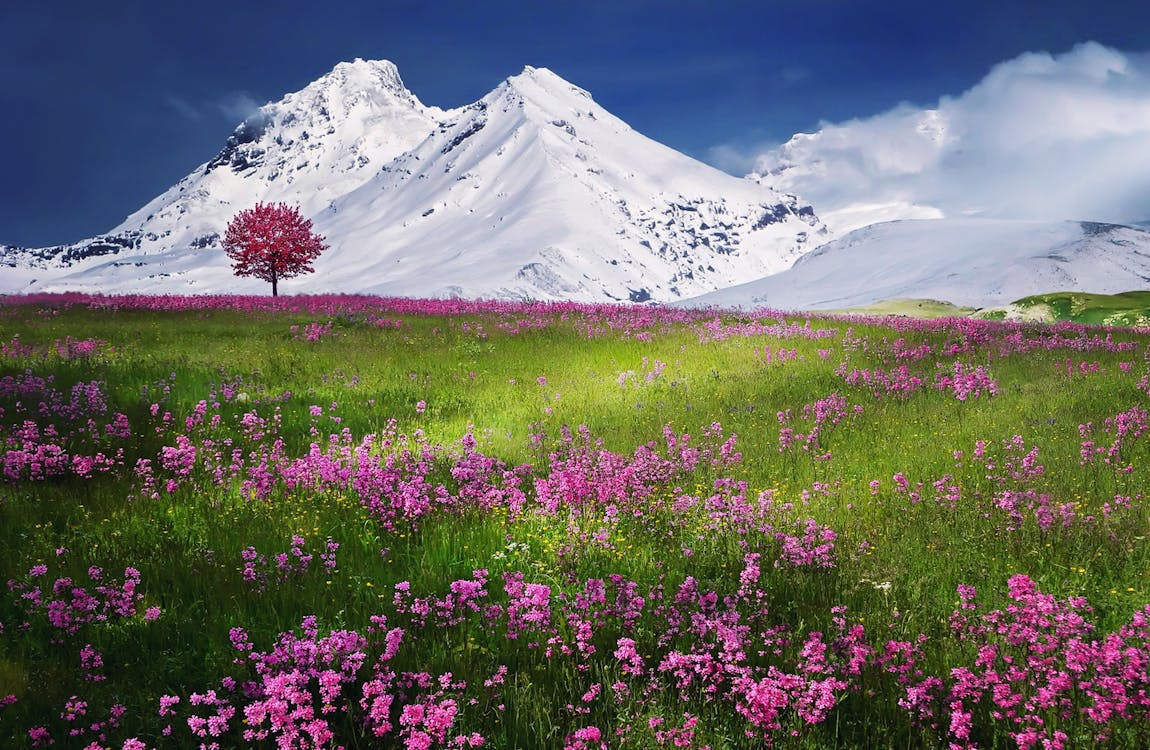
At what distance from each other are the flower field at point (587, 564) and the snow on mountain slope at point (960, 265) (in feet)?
91.4

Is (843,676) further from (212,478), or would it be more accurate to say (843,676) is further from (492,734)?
(212,478)

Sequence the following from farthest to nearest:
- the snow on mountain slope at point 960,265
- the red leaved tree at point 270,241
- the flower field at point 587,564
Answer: the snow on mountain slope at point 960,265
the red leaved tree at point 270,241
the flower field at point 587,564

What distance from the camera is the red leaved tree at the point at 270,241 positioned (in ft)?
134

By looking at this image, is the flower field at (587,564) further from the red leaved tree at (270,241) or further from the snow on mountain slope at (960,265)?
the red leaved tree at (270,241)

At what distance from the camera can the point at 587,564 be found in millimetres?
4832

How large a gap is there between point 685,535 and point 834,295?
236 feet

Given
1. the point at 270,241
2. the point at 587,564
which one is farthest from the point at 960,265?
the point at 587,564

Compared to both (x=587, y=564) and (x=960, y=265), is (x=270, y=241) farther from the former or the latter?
(x=960, y=265)

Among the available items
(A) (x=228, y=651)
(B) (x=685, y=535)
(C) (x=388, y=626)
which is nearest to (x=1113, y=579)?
(B) (x=685, y=535)

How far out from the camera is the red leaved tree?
4088cm

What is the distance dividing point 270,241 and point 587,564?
1642 inches

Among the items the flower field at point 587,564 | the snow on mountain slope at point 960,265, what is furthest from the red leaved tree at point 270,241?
the flower field at point 587,564

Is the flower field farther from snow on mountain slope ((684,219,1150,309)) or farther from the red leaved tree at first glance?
the red leaved tree

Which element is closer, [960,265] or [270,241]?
[270,241]
